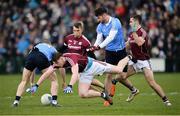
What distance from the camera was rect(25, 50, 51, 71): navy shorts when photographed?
1980 centimetres

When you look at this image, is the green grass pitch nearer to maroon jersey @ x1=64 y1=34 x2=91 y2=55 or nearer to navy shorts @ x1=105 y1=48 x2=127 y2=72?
navy shorts @ x1=105 y1=48 x2=127 y2=72

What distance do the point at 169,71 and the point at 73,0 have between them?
20.9 feet

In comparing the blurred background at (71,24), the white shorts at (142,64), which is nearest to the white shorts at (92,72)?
the white shorts at (142,64)

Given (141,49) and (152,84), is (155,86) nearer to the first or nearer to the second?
(152,84)

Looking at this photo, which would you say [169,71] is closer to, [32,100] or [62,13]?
[62,13]

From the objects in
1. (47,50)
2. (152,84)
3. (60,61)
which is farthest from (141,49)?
(47,50)

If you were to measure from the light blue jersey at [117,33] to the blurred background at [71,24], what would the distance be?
1447cm

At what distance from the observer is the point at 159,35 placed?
36.6 meters

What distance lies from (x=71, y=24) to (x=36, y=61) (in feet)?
55.3

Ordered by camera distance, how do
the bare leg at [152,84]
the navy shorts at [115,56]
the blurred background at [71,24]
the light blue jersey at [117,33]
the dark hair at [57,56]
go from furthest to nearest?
1. the blurred background at [71,24]
2. the navy shorts at [115,56]
3. the light blue jersey at [117,33]
4. the bare leg at [152,84]
5. the dark hair at [57,56]

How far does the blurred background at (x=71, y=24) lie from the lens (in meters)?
36.1

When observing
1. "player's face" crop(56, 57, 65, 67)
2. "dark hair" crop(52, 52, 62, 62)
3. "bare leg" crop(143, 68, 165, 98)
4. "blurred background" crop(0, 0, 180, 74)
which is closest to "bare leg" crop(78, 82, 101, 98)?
"player's face" crop(56, 57, 65, 67)

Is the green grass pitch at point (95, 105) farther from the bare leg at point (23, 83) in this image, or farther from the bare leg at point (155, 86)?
the bare leg at point (23, 83)

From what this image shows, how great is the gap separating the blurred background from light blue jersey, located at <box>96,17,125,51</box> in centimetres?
1447
